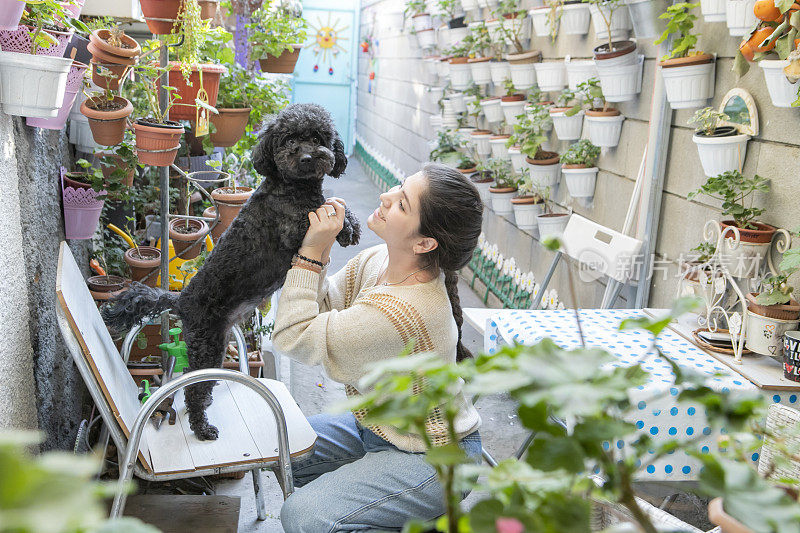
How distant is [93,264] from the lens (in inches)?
103

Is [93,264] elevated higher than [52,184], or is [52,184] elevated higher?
[52,184]

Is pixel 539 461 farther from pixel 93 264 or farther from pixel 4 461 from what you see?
pixel 93 264

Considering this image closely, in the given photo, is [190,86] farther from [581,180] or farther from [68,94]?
[581,180]

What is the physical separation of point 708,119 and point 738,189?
0.25 metres

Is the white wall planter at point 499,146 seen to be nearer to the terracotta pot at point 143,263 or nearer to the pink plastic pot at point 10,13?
the terracotta pot at point 143,263

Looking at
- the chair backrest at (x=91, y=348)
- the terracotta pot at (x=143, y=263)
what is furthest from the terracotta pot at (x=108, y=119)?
the chair backrest at (x=91, y=348)

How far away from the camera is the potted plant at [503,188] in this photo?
4031mm

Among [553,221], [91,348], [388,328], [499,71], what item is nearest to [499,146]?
[499,71]

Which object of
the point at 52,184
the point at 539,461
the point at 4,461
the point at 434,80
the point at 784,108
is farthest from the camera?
the point at 434,80

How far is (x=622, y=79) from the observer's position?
278 centimetres

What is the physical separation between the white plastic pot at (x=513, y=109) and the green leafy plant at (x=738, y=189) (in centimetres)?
191

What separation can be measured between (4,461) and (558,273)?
3432 mm

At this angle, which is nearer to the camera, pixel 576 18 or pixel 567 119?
pixel 576 18

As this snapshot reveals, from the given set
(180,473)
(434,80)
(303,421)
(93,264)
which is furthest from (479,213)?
(434,80)
